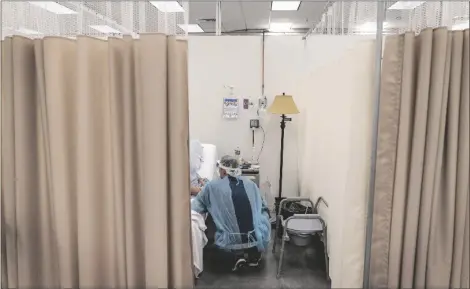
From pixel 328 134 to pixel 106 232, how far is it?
1871 mm

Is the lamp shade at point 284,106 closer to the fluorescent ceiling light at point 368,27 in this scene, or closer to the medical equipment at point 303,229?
the medical equipment at point 303,229

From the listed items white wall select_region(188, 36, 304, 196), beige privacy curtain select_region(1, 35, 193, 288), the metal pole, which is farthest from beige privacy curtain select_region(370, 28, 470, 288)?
white wall select_region(188, 36, 304, 196)

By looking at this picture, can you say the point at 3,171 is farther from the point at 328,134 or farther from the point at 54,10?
the point at 328,134

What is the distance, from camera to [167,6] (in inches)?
55.9

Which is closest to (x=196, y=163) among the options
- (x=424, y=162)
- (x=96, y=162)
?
(x=96, y=162)

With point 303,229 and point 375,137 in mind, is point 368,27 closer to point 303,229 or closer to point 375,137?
point 375,137

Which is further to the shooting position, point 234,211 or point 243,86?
point 243,86

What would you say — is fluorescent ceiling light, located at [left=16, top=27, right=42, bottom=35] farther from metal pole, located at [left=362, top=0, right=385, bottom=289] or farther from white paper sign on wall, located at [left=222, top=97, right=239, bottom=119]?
white paper sign on wall, located at [left=222, top=97, right=239, bottom=119]

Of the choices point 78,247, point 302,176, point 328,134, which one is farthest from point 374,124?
point 302,176

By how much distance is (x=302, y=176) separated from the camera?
4.10 meters

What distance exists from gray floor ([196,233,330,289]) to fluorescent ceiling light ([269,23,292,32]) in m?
4.58

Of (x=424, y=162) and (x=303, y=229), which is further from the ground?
(x=424, y=162)

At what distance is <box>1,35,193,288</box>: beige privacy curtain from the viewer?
1424mm

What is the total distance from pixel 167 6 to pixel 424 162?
1.31 meters
